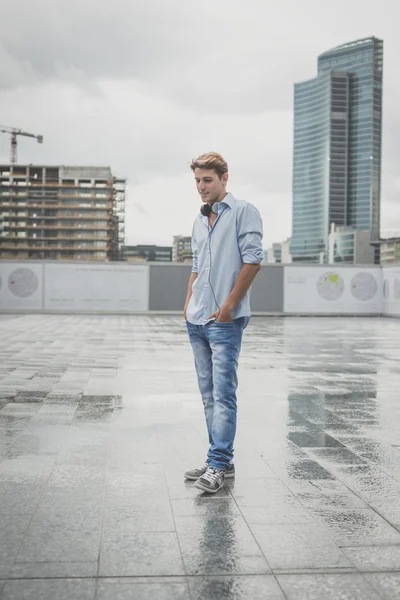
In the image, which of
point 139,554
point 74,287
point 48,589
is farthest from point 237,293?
point 74,287

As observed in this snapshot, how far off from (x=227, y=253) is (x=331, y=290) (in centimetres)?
2880

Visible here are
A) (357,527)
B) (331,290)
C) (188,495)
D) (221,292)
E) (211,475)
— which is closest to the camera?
(357,527)

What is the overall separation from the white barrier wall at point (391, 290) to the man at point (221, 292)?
27.8m

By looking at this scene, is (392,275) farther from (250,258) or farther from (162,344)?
(250,258)

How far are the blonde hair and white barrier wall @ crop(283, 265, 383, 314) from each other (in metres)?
28.2

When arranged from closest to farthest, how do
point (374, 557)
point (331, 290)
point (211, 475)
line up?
point (374, 557), point (211, 475), point (331, 290)

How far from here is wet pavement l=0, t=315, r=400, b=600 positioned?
2617mm

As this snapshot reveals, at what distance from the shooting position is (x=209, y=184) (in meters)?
4.10

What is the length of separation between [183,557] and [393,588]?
834 mm

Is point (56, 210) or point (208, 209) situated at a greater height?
point (56, 210)

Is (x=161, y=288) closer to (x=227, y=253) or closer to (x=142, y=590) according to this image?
(x=227, y=253)

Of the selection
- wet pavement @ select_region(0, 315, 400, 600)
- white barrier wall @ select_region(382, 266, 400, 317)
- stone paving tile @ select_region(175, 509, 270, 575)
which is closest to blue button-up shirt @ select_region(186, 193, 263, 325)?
wet pavement @ select_region(0, 315, 400, 600)

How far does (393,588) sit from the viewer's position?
99.9 inches

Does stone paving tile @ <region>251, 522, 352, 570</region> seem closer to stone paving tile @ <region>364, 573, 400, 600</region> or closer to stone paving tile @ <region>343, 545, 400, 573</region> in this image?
stone paving tile @ <region>343, 545, 400, 573</region>
